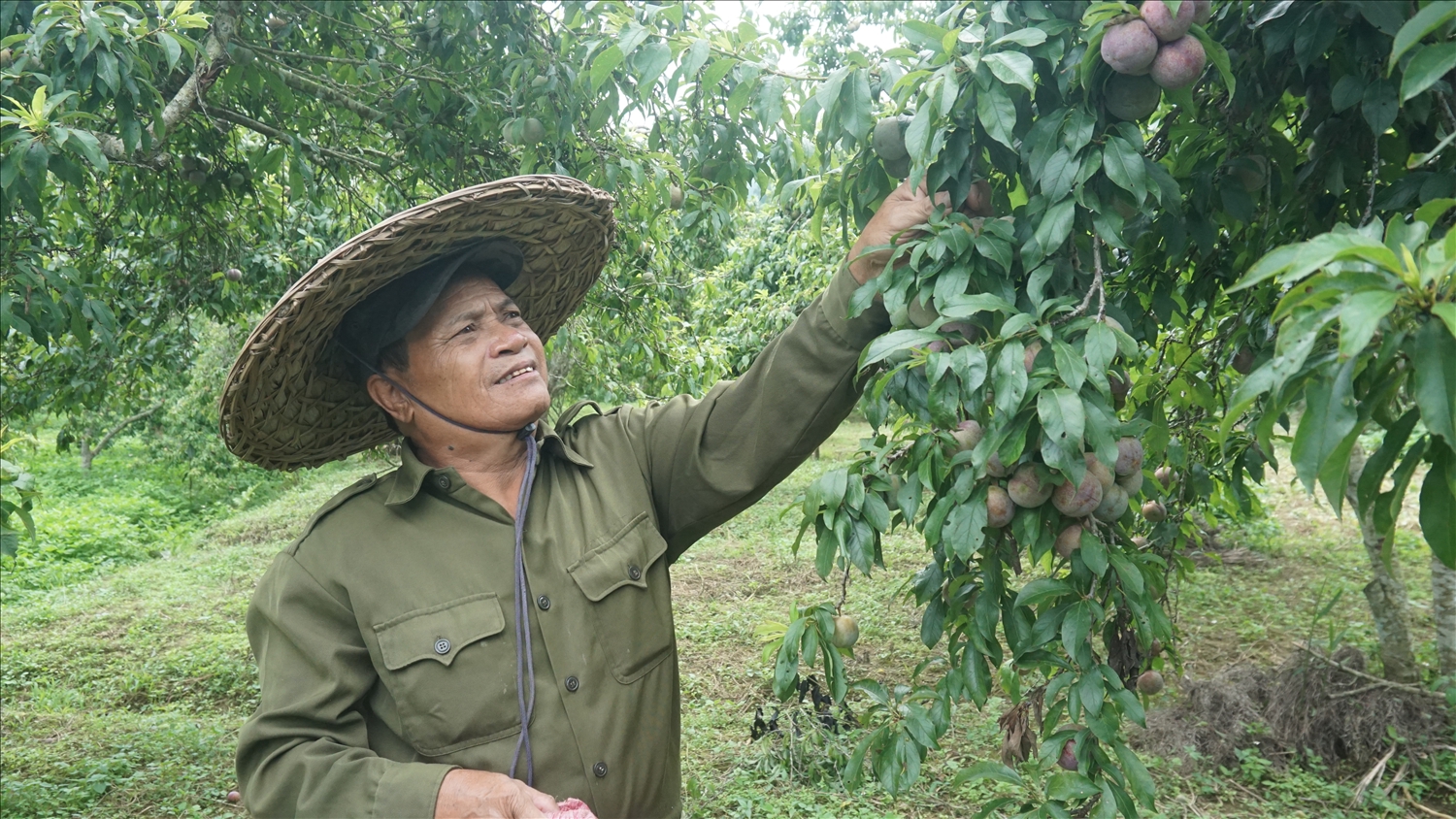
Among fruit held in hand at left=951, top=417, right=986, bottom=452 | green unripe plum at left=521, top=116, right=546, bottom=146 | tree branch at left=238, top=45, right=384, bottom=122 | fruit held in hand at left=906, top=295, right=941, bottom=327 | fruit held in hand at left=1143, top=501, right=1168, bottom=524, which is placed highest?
tree branch at left=238, top=45, right=384, bottom=122

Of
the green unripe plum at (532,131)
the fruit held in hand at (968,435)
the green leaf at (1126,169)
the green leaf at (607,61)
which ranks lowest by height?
the fruit held in hand at (968,435)

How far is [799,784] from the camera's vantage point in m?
3.79

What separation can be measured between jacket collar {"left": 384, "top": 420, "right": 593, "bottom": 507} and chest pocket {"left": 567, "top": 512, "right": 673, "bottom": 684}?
0.19m

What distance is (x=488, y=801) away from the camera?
1429 millimetres

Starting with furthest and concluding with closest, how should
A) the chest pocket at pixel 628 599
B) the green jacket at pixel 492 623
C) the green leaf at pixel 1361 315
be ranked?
the chest pocket at pixel 628 599
the green jacket at pixel 492 623
the green leaf at pixel 1361 315

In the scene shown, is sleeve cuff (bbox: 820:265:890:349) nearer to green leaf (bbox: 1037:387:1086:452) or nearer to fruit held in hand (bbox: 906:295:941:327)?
fruit held in hand (bbox: 906:295:941:327)

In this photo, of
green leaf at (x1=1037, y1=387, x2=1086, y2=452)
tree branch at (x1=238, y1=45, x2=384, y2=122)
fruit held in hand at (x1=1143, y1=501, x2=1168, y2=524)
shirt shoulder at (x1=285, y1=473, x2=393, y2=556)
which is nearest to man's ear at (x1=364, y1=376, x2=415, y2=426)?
shirt shoulder at (x1=285, y1=473, x2=393, y2=556)

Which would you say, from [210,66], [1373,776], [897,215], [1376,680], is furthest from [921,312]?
[1376,680]

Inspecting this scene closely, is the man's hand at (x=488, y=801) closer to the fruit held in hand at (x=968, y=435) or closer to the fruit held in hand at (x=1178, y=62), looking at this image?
the fruit held in hand at (x=968, y=435)

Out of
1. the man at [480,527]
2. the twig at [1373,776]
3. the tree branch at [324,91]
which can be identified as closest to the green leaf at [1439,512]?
the man at [480,527]

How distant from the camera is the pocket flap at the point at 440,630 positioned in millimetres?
1559

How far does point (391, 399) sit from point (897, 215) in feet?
3.15

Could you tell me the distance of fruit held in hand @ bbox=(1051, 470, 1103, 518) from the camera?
3.91 ft

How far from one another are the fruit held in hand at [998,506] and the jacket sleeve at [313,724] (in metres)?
0.86
